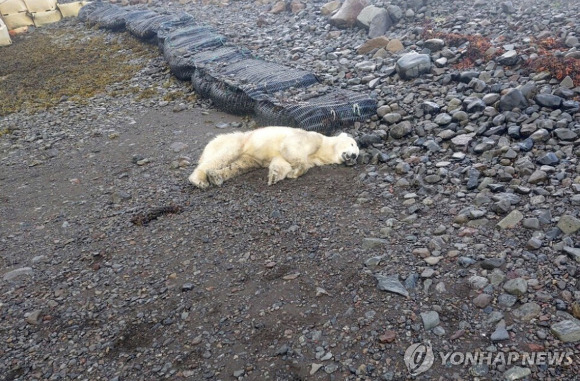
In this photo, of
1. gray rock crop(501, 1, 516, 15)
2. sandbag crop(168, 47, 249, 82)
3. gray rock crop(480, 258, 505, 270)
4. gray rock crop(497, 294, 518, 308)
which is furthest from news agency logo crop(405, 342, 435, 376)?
gray rock crop(501, 1, 516, 15)

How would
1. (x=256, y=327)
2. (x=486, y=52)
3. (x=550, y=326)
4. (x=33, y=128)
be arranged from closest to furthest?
(x=550, y=326) < (x=256, y=327) < (x=486, y=52) < (x=33, y=128)

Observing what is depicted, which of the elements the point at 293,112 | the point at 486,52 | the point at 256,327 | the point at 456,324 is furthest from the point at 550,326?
the point at 486,52

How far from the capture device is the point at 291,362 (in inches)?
145

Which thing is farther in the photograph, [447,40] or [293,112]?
[447,40]

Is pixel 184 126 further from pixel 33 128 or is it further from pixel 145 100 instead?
pixel 33 128

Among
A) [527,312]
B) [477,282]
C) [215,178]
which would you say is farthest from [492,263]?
[215,178]

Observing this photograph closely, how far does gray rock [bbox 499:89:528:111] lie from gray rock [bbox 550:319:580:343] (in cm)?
386

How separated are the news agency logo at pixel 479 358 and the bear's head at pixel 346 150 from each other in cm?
336

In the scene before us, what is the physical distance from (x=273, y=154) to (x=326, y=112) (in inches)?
56.3

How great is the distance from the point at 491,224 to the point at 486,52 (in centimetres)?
483

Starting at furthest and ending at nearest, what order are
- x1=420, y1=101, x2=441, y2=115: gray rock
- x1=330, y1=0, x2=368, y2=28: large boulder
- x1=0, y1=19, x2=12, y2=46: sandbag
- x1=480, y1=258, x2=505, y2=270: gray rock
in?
x1=0, y1=19, x2=12, y2=46: sandbag < x1=330, y1=0, x2=368, y2=28: large boulder < x1=420, y1=101, x2=441, y2=115: gray rock < x1=480, y1=258, x2=505, y2=270: gray rock

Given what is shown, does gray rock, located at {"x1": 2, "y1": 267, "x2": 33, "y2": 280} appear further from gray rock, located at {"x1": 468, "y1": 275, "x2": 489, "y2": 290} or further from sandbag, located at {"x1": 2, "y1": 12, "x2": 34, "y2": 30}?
sandbag, located at {"x1": 2, "y1": 12, "x2": 34, "y2": 30}

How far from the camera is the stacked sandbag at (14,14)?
706 inches

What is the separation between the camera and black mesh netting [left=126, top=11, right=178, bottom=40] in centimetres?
1364
